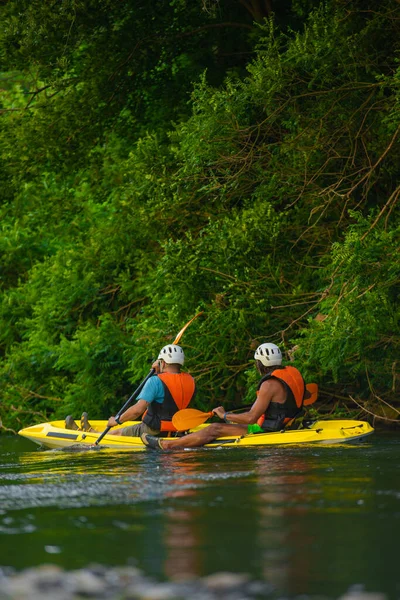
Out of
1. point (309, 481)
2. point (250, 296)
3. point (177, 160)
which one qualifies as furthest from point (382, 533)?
point (177, 160)

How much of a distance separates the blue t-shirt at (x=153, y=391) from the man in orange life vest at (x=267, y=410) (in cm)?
42

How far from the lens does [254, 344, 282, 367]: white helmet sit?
40.9 feet

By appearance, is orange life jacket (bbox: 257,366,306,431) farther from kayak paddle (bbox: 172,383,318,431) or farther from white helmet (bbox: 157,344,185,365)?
white helmet (bbox: 157,344,185,365)

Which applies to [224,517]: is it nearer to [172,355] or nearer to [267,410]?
[267,410]

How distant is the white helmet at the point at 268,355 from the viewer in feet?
40.9

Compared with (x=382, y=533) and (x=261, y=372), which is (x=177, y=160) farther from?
(x=382, y=533)

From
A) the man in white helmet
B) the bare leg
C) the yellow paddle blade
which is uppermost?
the yellow paddle blade

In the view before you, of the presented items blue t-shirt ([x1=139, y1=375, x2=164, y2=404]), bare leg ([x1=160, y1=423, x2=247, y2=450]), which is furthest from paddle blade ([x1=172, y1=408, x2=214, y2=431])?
blue t-shirt ([x1=139, y1=375, x2=164, y2=404])

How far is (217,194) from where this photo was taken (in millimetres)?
14969

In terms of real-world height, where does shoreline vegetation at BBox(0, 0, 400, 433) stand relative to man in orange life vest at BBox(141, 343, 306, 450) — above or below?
above

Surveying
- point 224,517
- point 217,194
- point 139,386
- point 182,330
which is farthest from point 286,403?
point 224,517

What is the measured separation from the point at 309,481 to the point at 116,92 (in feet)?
35.4

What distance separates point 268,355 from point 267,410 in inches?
23.4

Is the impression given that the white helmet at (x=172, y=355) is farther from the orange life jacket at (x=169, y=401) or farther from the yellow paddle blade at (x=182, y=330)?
the yellow paddle blade at (x=182, y=330)
